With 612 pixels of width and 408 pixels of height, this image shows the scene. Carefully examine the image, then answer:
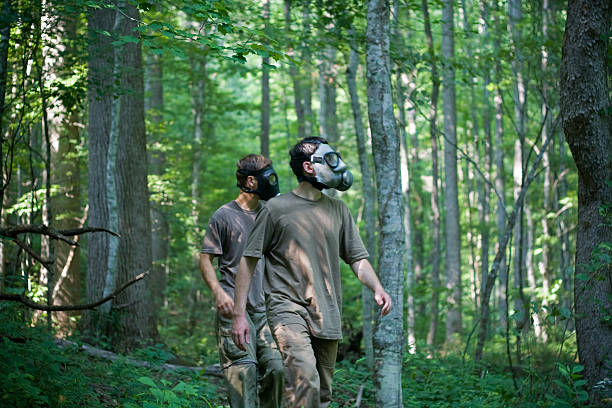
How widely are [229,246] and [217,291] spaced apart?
0.55 metres

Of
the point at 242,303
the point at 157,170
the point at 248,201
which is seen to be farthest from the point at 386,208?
the point at 157,170

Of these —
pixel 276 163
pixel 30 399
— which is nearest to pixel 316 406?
pixel 30 399

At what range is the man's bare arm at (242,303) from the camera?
4.36m

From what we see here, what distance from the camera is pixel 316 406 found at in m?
4.18

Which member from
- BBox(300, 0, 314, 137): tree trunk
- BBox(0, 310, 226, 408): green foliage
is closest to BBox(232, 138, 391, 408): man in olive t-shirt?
BBox(0, 310, 226, 408): green foliage

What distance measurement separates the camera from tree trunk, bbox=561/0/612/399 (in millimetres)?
6898

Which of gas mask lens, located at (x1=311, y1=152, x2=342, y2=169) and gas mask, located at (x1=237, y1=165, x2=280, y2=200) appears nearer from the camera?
gas mask lens, located at (x1=311, y1=152, x2=342, y2=169)

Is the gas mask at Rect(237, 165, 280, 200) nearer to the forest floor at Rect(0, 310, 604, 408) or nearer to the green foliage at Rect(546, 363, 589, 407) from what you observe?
the forest floor at Rect(0, 310, 604, 408)

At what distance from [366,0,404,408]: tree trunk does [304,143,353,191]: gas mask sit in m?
1.44

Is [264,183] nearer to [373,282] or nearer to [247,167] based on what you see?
[247,167]

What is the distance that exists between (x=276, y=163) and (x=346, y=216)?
30.3 meters

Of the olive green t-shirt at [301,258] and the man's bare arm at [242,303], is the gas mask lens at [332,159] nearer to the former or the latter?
the olive green t-shirt at [301,258]

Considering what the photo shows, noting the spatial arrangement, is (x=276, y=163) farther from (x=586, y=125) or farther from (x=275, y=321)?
(x=275, y=321)

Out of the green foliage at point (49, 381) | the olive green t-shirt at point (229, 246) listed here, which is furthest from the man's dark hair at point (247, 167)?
the green foliage at point (49, 381)
